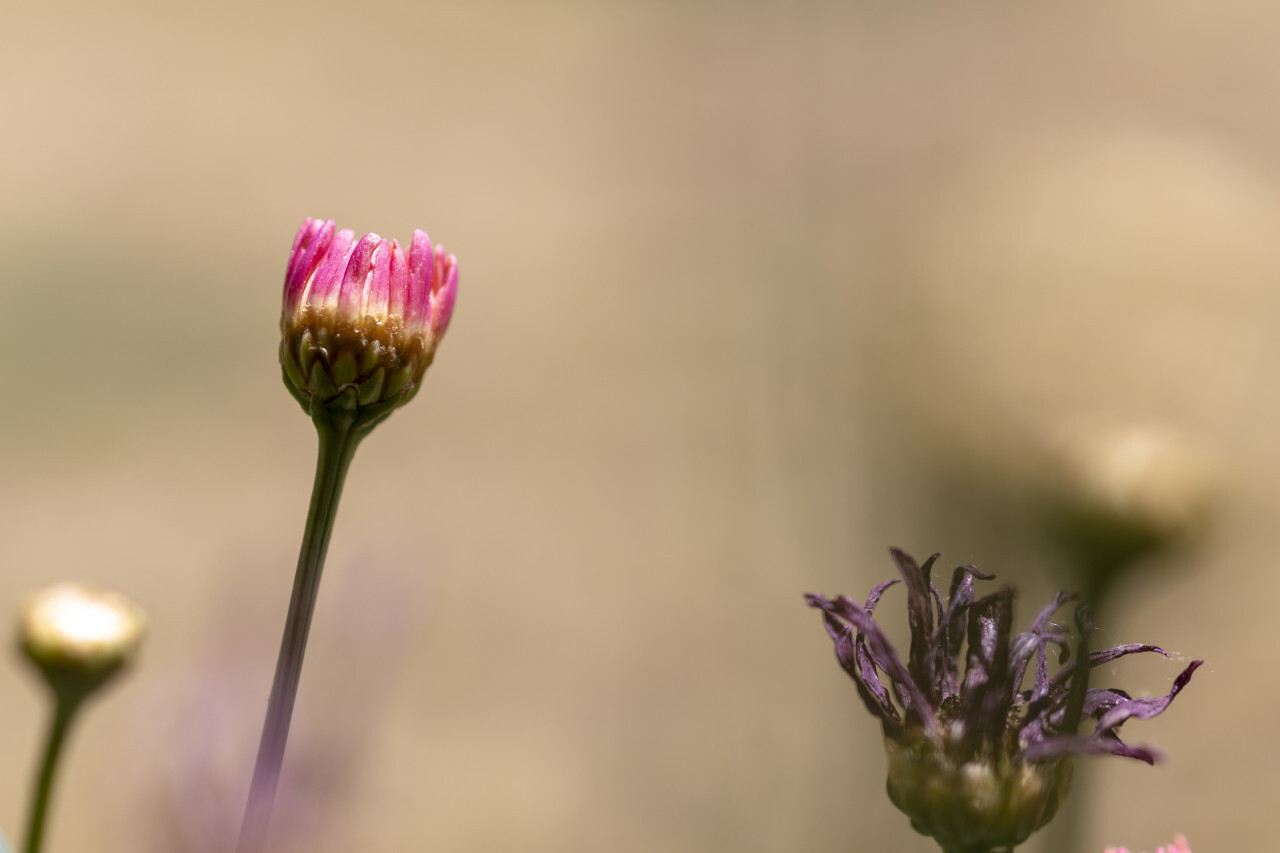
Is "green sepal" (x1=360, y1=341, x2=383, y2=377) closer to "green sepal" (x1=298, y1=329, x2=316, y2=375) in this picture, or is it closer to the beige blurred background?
"green sepal" (x1=298, y1=329, x2=316, y2=375)

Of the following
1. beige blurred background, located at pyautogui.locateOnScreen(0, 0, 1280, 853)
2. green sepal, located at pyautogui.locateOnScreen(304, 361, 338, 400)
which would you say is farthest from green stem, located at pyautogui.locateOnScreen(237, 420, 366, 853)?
beige blurred background, located at pyautogui.locateOnScreen(0, 0, 1280, 853)

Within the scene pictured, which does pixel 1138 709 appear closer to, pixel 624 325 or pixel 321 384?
pixel 321 384

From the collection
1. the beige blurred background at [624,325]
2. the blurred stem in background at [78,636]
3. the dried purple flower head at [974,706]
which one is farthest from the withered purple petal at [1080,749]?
the beige blurred background at [624,325]

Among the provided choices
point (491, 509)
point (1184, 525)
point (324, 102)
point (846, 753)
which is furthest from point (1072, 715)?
point (324, 102)

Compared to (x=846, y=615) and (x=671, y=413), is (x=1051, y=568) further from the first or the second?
(x=671, y=413)

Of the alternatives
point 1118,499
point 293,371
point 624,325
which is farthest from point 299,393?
point 624,325
